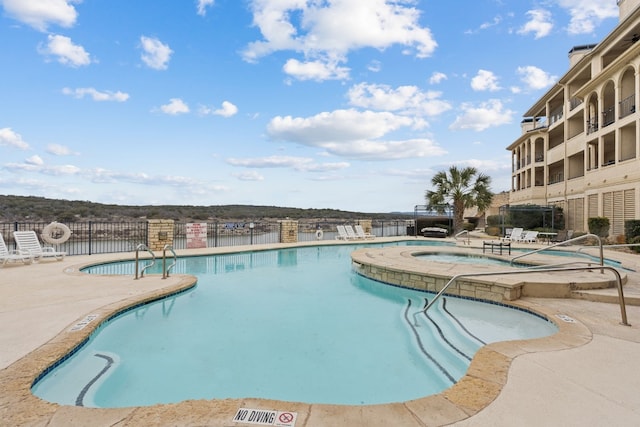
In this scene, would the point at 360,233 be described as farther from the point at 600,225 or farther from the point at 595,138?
the point at 595,138

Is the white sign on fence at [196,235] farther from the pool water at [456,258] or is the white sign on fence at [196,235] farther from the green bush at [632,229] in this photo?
the green bush at [632,229]

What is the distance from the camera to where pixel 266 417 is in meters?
2.24

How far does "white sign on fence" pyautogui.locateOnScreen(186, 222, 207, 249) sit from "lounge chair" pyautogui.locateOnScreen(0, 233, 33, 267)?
5.25 m

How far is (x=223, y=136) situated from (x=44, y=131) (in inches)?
302

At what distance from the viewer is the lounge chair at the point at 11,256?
909cm

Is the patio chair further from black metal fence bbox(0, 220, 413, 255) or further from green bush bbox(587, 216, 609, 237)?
green bush bbox(587, 216, 609, 237)

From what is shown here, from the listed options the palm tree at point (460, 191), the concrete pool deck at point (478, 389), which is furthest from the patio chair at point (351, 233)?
the concrete pool deck at point (478, 389)

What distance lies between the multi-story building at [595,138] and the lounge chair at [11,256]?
2112cm

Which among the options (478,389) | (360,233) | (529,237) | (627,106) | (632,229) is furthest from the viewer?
(360,233)

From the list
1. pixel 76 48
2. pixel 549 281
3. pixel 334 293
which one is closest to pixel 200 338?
pixel 334 293

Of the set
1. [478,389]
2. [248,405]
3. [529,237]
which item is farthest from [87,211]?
[478,389]

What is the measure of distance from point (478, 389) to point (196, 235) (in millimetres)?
13379

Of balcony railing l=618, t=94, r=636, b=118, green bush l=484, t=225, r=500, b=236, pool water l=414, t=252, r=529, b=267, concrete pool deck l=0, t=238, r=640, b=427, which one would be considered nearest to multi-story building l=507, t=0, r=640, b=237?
balcony railing l=618, t=94, r=636, b=118

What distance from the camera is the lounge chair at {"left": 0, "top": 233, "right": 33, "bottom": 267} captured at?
9086 mm
